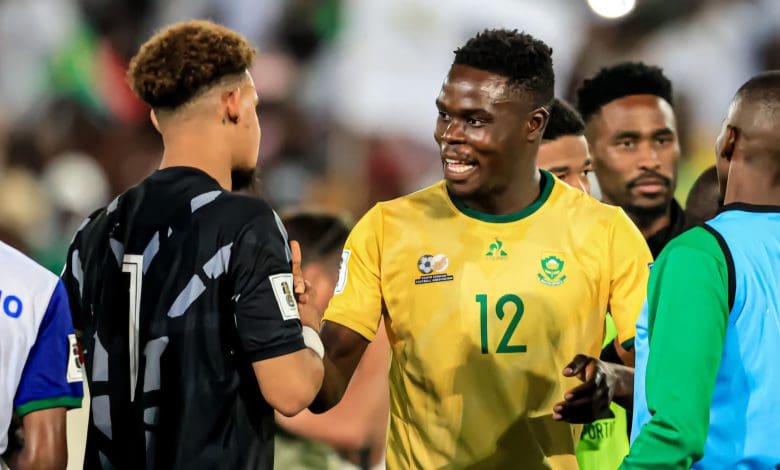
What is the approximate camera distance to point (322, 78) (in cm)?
830

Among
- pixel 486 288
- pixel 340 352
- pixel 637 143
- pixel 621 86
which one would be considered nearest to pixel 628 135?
pixel 637 143

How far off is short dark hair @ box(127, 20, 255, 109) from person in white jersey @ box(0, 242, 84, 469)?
0.54 meters

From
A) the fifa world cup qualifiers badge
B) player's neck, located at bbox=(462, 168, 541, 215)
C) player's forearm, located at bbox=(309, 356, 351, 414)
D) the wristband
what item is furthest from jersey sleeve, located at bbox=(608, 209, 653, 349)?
the wristband

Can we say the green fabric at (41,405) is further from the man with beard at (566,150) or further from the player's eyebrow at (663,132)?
the player's eyebrow at (663,132)

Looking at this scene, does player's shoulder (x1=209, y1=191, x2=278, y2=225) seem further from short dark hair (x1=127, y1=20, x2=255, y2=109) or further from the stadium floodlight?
the stadium floodlight

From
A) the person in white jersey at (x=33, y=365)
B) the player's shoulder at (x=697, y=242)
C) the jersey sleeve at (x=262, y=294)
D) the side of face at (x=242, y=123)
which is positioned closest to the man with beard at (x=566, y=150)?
the side of face at (x=242, y=123)

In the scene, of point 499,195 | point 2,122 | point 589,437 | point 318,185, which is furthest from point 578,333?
point 2,122

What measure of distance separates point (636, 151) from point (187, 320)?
2753 mm

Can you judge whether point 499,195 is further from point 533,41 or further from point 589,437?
point 589,437

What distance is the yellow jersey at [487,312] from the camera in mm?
3373

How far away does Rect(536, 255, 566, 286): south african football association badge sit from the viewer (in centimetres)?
343

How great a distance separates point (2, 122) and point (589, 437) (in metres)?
5.45

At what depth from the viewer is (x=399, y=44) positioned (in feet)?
27.5

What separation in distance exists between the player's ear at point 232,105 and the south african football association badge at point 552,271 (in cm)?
98
